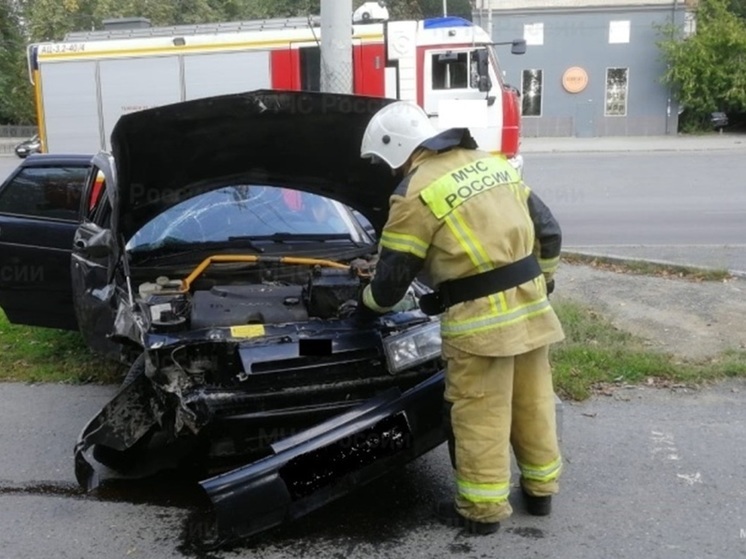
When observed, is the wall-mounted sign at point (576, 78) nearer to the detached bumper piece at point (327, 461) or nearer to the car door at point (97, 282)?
the car door at point (97, 282)

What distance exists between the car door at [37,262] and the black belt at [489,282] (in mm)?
3506

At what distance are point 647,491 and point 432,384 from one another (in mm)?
1248

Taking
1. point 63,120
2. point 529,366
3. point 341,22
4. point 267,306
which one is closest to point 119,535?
point 267,306

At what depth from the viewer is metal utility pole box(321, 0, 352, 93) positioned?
20.4 feet

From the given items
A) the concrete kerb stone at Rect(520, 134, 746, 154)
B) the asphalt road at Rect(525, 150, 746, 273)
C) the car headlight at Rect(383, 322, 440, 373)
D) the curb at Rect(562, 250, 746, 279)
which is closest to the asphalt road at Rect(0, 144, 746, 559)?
the car headlight at Rect(383, 322, 440, 373)

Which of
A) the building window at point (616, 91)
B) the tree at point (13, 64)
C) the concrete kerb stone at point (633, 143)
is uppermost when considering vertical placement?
the tree at point (13, 64)

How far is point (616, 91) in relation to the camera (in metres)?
31.3

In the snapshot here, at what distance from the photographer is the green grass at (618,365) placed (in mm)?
5621

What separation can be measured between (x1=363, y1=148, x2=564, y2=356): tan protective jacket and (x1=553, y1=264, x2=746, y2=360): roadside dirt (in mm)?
2916

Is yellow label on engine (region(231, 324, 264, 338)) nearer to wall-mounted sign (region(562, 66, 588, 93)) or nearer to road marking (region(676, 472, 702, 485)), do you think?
road marking (region(676, 472, 702, 485))

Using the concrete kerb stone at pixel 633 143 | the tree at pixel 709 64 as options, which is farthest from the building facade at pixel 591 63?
the concrete kerb stone at pixel 633 143

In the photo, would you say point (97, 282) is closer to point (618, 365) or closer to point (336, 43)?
point (336, 43)

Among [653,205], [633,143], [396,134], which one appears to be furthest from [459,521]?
[633,143]

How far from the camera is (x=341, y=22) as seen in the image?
20.5 feet
